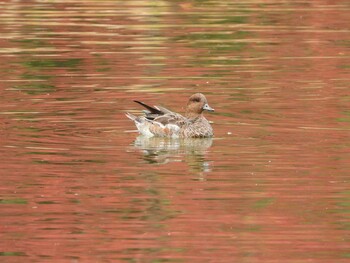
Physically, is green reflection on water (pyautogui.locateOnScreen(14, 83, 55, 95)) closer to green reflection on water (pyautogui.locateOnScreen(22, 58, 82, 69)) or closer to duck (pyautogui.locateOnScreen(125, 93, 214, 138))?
green reflection on water (pyautogui.locateOnScreen(22, 58, 82, 69))

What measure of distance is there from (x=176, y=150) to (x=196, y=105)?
1291 mm

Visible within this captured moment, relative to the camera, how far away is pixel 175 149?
16.5 meters

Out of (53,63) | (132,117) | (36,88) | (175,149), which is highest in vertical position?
(132,117)

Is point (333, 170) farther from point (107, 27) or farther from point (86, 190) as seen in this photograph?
point (107, 27)

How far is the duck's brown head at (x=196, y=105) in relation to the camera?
57.4 ft

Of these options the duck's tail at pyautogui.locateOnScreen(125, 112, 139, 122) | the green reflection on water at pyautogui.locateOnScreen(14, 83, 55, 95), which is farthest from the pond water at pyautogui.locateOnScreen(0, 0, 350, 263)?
the duck's tail at pyautogui.locateOnScreen(125, 112, 139, 122)

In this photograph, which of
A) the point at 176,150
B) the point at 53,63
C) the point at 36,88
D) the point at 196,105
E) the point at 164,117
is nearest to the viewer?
the point at 176,150

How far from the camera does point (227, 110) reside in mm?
18766

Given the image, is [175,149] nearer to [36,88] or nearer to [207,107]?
[207,107]

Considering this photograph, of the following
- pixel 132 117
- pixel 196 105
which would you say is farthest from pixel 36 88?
pixel 196 105

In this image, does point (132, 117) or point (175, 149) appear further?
point (132, 117)

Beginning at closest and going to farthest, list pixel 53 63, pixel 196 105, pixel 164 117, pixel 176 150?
pixel 176 150 → pixel 164 117 → pixel 196 105 → pixel 53 63

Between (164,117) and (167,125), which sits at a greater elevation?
(164,117)

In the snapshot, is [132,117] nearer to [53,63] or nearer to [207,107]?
[207,107]
